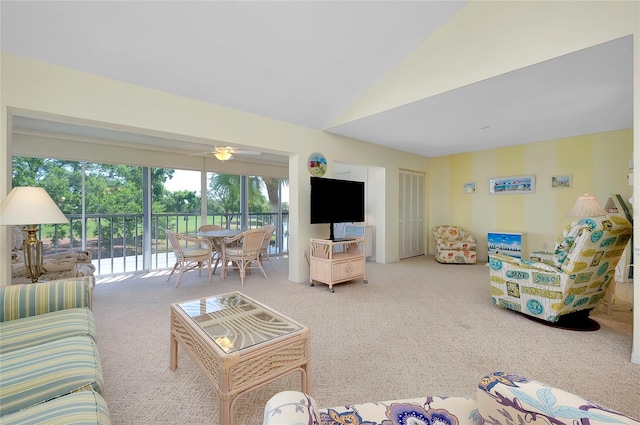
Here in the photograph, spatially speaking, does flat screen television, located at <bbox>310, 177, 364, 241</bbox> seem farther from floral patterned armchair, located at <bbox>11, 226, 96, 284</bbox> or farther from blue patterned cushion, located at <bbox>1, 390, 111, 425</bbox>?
blue patterned cushion, located at <bbox>1, 390, 111, 425</bbox>

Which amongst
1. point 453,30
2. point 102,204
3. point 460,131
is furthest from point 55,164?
point 460,131

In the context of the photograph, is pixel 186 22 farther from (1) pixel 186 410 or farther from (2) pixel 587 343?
(2) pixel 587 343

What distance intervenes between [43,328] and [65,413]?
3.01ft

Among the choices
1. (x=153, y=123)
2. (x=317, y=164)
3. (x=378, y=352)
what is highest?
(x=153, y=123)

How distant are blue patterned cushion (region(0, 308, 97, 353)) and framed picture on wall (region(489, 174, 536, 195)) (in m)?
6.31

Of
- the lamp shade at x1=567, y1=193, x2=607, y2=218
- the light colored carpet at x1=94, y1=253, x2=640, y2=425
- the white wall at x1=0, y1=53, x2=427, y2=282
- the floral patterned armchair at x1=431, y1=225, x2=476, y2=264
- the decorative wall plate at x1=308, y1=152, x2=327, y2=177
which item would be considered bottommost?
the light colored carpet at x1=94, y1=253, x2=640, y2=425

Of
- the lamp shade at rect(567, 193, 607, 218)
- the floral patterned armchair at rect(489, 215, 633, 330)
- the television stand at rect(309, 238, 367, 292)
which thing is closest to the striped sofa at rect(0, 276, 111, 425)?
the television stand at rect(309, 238, 367, 292)

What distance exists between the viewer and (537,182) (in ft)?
16.6

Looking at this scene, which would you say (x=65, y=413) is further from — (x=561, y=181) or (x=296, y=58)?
(x=561, y=181)

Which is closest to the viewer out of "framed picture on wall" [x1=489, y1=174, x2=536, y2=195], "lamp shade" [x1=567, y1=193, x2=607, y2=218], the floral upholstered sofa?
the floral upholstered sofa

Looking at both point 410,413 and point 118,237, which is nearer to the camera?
point 410,413

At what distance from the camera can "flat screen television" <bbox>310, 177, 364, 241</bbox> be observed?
3.92 meters

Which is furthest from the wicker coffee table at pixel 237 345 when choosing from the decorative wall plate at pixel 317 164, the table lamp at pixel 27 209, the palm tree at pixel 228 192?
the palm tree at pixel 228 192

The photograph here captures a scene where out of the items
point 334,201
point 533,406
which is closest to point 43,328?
point 533,406
